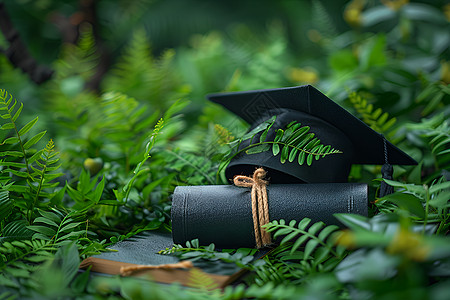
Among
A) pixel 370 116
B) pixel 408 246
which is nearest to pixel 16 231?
pixel 408 246

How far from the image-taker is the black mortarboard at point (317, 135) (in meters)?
0.67

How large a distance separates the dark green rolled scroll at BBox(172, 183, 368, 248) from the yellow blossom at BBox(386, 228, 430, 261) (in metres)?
0.23

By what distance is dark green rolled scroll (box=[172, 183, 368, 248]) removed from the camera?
2.00 ft

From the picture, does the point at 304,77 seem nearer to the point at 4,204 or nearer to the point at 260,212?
the point at 260,212

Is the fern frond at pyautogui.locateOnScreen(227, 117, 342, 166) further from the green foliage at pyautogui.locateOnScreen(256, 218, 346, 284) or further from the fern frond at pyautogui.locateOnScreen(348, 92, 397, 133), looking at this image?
the fern frond at pyautogui.locateOnScreen(348, 92, 397, 133)

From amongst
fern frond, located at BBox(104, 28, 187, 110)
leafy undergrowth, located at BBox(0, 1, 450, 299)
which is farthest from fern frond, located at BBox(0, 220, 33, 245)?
fern frond, located at BBox(104, 28, 187, 110)

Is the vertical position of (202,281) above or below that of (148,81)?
below

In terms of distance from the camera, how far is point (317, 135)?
0.69m

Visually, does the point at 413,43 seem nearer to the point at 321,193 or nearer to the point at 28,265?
the point at 321,193

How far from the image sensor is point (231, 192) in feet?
2.13

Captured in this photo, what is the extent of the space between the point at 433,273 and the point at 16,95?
144cm

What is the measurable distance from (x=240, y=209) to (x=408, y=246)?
0.98ft

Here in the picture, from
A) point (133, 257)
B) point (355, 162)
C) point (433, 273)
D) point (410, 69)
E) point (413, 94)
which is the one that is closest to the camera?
point (433, 273)

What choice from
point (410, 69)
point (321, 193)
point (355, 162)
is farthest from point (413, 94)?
point (321, 193)
